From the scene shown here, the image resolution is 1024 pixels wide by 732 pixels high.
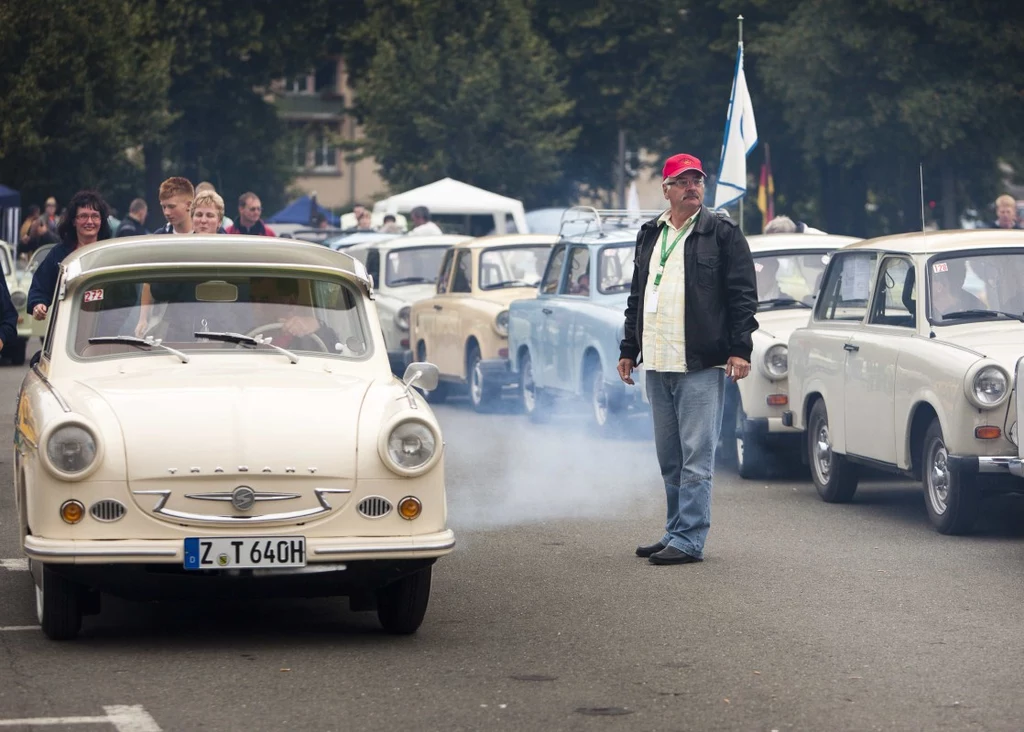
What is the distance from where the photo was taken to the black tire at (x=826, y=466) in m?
11.8

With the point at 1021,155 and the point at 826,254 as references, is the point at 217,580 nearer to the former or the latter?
the point at 826,254

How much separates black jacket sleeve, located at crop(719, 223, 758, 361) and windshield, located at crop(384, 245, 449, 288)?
13.4m

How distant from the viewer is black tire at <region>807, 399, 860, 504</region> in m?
11.8

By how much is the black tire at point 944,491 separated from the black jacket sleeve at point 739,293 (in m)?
1.46

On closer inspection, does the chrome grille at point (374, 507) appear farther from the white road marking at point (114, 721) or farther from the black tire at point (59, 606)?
the white road marking at point (114, 721)

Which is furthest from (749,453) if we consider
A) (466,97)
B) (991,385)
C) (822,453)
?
(466,97)

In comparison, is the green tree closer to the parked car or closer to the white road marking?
the parked car

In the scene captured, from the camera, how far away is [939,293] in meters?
11.1

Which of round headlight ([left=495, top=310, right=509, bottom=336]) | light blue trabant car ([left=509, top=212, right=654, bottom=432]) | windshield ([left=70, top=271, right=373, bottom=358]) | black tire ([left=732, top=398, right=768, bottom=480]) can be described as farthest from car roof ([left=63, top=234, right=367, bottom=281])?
round headlight ([left=495, top=310, right=509, bottom=336])

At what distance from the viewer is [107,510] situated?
7.00 m

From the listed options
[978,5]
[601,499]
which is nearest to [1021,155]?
[978,5]

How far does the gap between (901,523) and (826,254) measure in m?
4.34

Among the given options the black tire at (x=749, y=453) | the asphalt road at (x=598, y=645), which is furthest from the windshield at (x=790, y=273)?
the asphalt road at (x=598, y=645)

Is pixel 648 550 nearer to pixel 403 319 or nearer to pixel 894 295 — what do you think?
pixel 894 295
